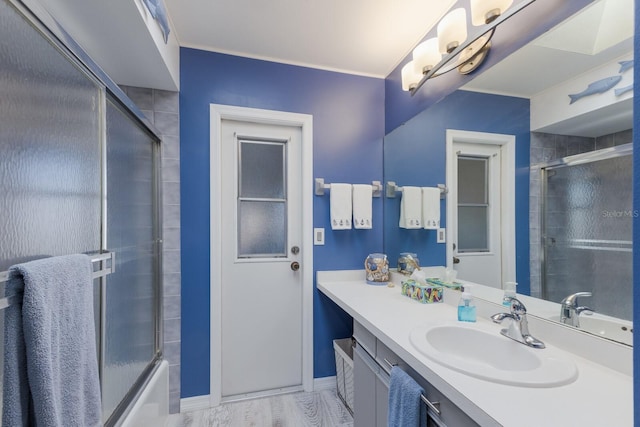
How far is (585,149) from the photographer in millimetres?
889

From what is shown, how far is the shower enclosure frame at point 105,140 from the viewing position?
71cm

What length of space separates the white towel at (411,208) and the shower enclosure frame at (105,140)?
1.60m

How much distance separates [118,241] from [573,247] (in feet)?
5.88

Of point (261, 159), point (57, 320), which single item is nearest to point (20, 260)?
point (57, 320)

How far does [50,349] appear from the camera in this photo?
0.63m

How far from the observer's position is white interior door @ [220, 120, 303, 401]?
1.92 meters

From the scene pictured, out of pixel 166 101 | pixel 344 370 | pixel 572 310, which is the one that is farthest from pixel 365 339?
pixel 166 101

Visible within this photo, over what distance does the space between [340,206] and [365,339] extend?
36.2 inches

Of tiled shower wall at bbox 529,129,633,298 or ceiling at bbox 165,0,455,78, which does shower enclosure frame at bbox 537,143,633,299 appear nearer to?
tiled shower wall at bbox 529,129,633,298

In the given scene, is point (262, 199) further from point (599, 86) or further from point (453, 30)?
point (599, 86)

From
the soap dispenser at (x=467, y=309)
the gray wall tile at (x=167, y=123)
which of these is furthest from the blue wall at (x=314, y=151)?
the soap dispenser at (x=467, y=309)

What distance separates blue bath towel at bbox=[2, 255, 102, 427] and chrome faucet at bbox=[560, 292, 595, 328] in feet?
4.80

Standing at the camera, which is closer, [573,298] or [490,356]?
[573,298]

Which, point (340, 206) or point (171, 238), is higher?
point (340, 206)
